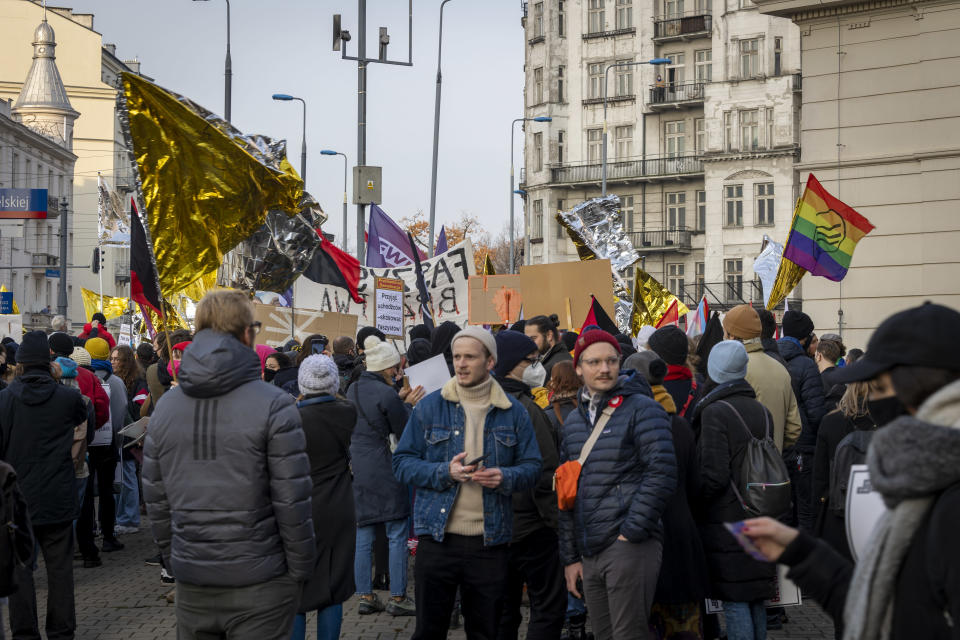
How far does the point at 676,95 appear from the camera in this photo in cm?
6156

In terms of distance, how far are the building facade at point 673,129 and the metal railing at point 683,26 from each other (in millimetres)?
69

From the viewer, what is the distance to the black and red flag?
15.7 meters

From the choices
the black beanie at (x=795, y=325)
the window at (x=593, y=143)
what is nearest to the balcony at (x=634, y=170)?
the window at (x=593, y=143)

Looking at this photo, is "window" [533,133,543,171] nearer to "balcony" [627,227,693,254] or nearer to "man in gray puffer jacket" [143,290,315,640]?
"balcony" [627,227,693,254]

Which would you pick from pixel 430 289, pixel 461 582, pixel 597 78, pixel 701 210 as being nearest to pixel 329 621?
pixel 461 582

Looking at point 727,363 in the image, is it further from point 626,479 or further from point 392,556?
point 392,556

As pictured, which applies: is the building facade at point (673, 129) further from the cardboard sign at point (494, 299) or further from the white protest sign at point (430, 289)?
the cardboard sign at point (494, 299)

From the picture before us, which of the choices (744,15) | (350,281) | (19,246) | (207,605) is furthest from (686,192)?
(207,605)

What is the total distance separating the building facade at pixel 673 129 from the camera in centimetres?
5753

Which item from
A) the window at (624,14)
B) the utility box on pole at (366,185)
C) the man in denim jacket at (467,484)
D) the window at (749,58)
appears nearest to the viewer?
the man in denim jacket at (467,484)

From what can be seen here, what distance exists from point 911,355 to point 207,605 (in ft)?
10.5

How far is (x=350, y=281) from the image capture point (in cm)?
1605

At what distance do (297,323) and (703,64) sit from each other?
49.4 meters

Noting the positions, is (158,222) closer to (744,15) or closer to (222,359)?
(222,359)
